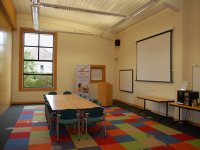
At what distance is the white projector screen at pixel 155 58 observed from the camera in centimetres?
666

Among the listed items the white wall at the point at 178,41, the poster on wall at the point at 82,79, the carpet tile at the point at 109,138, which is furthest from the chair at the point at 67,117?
the poster on wall at the point at 82,79

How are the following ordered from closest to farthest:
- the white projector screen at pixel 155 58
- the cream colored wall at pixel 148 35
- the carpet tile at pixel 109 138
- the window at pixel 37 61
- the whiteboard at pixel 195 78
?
the carpet tile at pixel 109 138 < the whiteboard at pixel 195 78 < the cream colored wall at pixel 148 35 < the white projector screen at pixel 155 58 < the window at pixel 37 61

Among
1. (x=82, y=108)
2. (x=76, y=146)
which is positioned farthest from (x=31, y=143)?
(x=82, y=108)

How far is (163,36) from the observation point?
688 centimetres

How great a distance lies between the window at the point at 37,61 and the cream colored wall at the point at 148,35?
3.83 meters

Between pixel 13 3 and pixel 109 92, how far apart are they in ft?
19.2

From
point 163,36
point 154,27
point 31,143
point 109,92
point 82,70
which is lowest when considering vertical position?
point 31,143

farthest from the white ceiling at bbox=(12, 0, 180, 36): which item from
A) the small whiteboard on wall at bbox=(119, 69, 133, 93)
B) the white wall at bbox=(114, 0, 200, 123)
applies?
the small whiteboard on wall at bbox=(119, 69, 133, 93)

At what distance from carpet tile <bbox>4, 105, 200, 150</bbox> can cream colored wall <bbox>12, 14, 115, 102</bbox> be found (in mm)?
3824

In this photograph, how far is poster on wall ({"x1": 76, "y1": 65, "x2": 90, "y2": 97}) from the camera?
382 inches

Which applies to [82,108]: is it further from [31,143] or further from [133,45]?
[133,45]

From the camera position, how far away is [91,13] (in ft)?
25.7

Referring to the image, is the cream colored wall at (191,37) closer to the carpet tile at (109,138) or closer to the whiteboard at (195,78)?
the whiteboard at (195,78)

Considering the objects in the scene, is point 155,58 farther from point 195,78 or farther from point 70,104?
point 70,104
